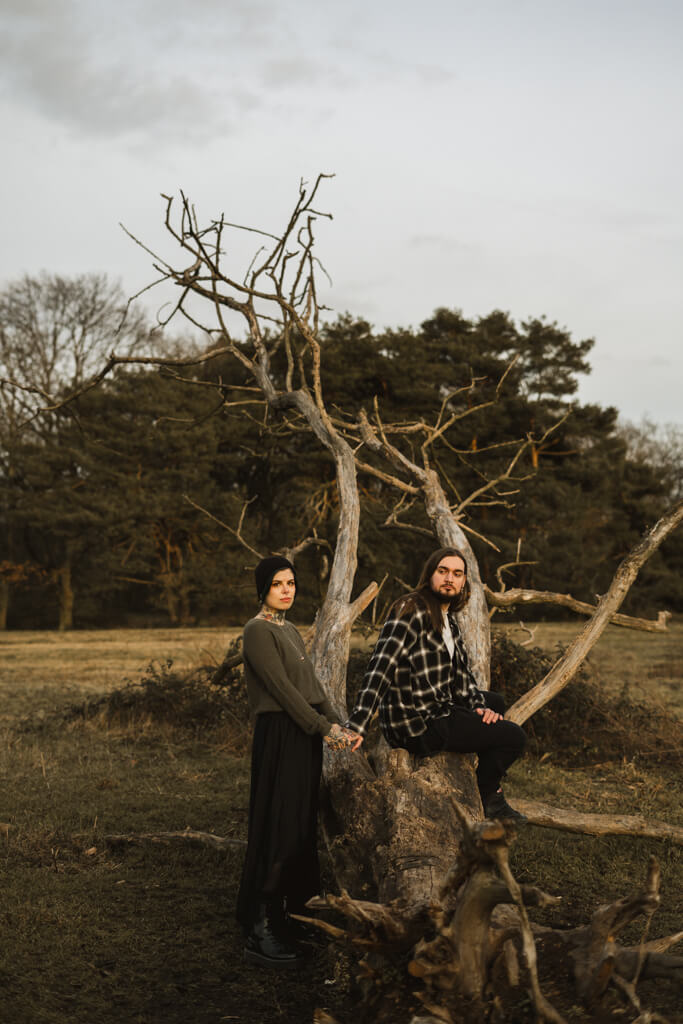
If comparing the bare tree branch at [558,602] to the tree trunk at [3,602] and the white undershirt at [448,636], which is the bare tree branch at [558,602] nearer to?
the white undershirt at [448,636]

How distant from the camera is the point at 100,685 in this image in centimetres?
1368

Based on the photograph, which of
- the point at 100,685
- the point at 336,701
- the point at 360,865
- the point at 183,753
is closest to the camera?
the point at 360,865

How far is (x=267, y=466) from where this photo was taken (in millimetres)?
28047

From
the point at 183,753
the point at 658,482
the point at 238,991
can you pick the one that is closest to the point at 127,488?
the point at 658,482

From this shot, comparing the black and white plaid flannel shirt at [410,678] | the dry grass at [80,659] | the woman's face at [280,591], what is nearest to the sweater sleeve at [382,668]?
the black and white plaid flannel shirt at [410,678]

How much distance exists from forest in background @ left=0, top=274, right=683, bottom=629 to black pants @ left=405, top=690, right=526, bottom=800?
67.9 feet

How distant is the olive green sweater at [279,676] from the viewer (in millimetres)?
4086

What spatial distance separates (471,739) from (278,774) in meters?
0.92

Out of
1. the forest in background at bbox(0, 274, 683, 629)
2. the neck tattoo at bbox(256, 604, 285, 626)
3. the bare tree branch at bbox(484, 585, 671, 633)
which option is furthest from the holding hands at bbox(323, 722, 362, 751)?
the forest in background at bbox(0, 274, 683, 629)

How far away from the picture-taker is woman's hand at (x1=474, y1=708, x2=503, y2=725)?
4.38 meters

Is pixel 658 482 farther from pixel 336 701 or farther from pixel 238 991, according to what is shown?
pixel 238 991

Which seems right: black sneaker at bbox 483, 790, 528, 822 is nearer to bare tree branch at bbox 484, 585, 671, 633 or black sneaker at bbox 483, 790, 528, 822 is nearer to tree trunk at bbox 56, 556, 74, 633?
bare tree branch at bbox 484, 585, 671, 633

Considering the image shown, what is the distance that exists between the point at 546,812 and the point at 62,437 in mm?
24674

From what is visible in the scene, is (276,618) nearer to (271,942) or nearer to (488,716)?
(488,716)
